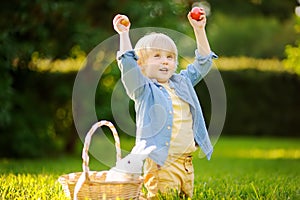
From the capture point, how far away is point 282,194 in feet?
13.4

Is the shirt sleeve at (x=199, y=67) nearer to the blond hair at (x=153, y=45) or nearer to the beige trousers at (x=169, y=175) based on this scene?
the blond hair at (x=153, y=45)

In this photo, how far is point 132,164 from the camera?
3590mm

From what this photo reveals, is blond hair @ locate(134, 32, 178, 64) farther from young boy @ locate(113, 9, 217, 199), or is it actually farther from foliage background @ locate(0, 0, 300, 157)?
foliage background @ locate(0, 0, 300, 157)

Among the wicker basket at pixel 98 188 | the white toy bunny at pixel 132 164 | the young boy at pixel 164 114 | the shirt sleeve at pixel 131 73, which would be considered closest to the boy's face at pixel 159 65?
the young boy at pixel 164 114

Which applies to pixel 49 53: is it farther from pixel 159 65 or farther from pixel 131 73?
pixel 131 73

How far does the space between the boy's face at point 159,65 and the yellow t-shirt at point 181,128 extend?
9cm

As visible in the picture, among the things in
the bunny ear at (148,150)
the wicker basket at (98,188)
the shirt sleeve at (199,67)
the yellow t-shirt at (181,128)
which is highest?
the shirt sleeve at (199,67)

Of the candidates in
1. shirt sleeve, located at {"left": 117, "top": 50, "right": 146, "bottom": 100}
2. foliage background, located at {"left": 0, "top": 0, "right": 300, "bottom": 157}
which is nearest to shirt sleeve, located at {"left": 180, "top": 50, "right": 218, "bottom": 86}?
shirt sleeve, located at {"left": 117, "top": 50, "right": 146, "bottom": 100}

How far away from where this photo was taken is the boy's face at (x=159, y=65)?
3859mm

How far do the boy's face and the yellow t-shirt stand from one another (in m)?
0.09

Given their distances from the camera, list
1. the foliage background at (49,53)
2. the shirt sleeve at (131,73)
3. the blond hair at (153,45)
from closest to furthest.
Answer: the shirt sleeve at (131,73) → the blond hair at (153,45) → the foliage background at (49,53)

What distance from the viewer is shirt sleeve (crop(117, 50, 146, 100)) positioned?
358cm

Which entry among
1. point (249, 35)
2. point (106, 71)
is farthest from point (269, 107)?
point (249, 35)

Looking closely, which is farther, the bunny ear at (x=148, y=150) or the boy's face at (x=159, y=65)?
the boy's face at (x=159, y=65)
